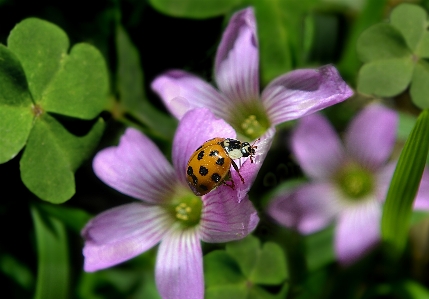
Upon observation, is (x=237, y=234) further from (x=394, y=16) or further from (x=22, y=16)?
(x=22, y=16)

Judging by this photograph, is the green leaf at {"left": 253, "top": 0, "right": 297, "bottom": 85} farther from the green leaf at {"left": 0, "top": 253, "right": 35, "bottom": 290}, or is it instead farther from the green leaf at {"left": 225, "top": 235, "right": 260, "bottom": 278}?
the green leaf at {"left": 0, "top": 253, "right": 35, "bottom": 290}

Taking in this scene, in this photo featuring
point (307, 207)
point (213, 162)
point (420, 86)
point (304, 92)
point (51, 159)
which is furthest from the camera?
point (307, 207)

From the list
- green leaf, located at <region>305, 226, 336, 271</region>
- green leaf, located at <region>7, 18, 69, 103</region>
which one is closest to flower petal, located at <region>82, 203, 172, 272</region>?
green leaf, located at <region>7, 18, 69, 103</region>

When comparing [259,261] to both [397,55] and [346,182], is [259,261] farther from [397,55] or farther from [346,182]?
[397,55]

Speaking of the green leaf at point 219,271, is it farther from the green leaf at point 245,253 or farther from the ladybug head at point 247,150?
the ladybug head at point 247,150

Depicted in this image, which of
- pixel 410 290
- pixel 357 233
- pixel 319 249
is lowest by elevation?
pixel 410 290

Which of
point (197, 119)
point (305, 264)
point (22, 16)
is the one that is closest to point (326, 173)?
point (305, 264)

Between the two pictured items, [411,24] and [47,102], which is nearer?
[47,102]

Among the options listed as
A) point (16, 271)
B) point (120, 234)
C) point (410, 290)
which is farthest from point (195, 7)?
point (410, 290)
